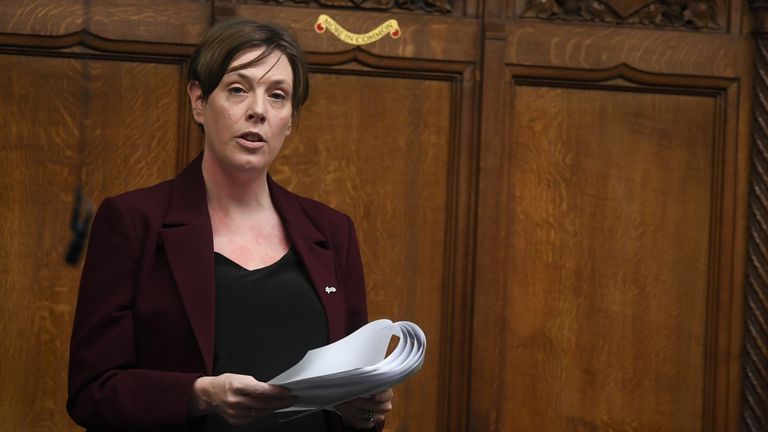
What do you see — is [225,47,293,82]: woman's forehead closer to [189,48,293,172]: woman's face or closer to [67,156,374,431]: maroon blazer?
[189,48,293,172]: woman's face

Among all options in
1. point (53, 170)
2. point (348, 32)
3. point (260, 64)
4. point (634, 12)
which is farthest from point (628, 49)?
point (260, 64)

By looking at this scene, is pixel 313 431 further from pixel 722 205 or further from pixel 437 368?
pixel 722 205

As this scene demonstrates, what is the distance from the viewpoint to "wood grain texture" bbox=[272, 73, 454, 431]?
4.24 m

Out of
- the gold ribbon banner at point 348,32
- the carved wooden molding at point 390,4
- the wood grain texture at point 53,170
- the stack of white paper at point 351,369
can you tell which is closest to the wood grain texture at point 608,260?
the carved wooden molding at point 390,4

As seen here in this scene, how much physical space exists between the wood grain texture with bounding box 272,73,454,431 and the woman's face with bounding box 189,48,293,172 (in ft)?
5.85

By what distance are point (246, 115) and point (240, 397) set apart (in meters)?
0.55

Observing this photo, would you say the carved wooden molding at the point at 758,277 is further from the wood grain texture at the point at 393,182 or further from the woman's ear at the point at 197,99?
the woman's ear at the point at 197,99

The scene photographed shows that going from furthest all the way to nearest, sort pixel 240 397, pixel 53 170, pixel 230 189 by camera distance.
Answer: pixel 53 170, pixel 230 189, pixel 240 397

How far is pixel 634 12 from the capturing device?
14.7ft

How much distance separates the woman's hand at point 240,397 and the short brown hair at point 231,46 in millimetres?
570

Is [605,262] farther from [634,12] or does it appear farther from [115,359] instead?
[115,359]

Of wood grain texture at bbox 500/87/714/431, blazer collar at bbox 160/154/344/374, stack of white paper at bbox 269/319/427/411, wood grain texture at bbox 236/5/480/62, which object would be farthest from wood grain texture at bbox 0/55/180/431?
stack of white paper at bbox 269/319/427/411

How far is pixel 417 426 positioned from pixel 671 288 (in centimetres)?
96

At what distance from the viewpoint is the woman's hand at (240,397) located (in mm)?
2105
